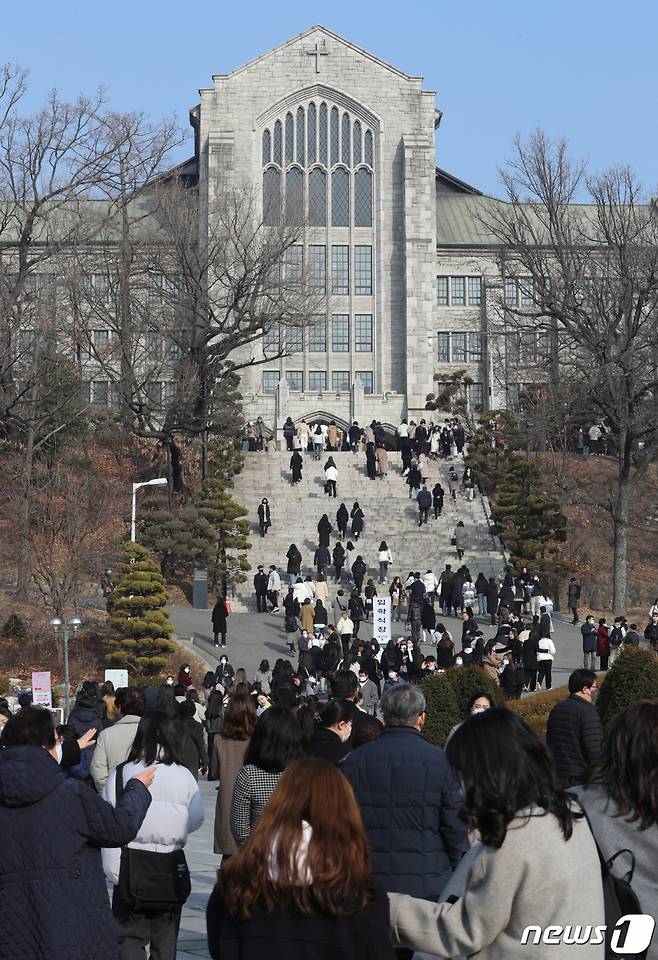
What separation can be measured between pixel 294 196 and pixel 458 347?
35.6ft

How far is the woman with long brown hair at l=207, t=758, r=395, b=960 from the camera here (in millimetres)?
4008

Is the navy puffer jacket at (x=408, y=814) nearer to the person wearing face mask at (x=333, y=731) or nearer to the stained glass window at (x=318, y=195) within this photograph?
the person wearing face mask at (x=333, y=731)

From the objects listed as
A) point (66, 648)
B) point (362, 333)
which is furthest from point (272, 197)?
point (66, 648)

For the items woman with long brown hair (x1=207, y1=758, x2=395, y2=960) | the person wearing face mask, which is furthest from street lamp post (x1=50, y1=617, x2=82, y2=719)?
woman with long brown hair (x1=207, y1=758, x2=395, y2=960)

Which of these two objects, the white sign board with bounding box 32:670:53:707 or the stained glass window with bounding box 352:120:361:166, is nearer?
the white sign board with bounding box 32:670:53:707

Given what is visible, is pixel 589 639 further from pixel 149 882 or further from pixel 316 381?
pixel 316 381

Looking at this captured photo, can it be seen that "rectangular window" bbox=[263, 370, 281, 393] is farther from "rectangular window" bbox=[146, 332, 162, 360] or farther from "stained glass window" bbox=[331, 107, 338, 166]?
"rectangular window" bbox=[146, 332, 162, 360]

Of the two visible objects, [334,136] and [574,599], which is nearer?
[574,599]

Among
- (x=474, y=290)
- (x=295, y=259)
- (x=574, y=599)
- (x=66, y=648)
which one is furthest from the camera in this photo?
(x=474, y=290)

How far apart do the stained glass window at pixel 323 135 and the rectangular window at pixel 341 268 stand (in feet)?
12.0

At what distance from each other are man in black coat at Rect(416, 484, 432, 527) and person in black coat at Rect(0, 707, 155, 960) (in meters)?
38.4


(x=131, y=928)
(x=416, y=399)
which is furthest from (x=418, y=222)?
(x=131, y=928)

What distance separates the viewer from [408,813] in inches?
262

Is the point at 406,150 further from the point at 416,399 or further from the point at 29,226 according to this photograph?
the point at 29,226
